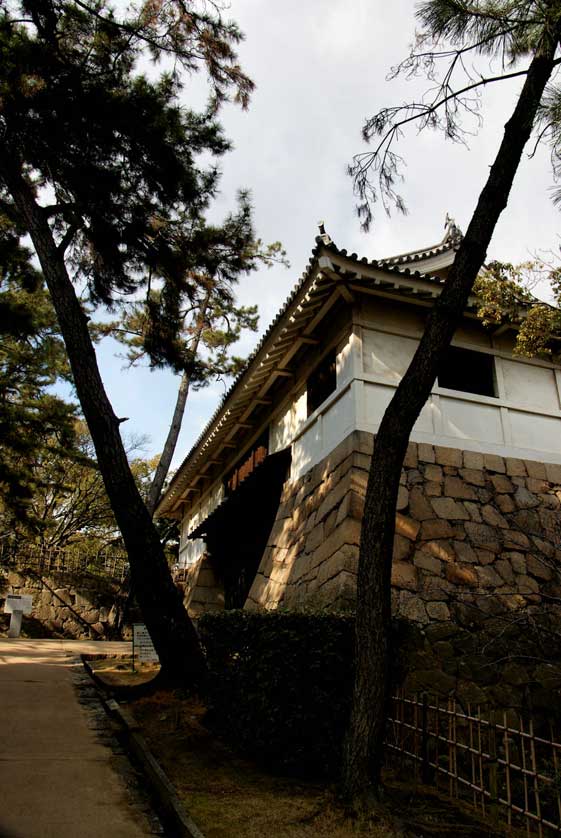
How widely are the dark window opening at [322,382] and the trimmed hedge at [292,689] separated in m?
4.58

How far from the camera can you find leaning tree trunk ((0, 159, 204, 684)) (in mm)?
7578

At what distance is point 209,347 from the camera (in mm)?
20688

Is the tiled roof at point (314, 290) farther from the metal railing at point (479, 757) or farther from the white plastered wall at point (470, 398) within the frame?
the metal railing at point (479, 757)

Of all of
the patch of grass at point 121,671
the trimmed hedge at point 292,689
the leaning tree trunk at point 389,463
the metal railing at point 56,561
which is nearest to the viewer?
the leaning tree trunk at point 389,463

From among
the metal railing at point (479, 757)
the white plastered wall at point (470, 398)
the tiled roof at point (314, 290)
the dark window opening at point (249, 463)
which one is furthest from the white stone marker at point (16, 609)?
the metal railing at point (479, 757)

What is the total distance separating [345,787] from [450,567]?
12.2 feet

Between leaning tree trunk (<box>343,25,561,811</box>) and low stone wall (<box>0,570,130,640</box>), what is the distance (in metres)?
15.3

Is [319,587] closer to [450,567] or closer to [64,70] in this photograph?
[450,567]

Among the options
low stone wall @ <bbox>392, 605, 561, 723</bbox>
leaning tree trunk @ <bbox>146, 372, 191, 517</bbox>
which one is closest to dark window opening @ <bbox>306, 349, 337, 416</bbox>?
low stone wall @ <bbox>392, 605, 561, 723</bbox>

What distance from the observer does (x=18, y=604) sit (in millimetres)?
16562

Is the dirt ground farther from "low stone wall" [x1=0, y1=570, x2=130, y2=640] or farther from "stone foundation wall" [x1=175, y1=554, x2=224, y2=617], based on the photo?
"low stone wall" [x1=0, y1=570, x2=130, y2=640]

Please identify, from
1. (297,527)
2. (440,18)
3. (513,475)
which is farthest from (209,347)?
(440,18)

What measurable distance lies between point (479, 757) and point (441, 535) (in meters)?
3.40

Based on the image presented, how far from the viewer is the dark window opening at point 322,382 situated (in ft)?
31.5
